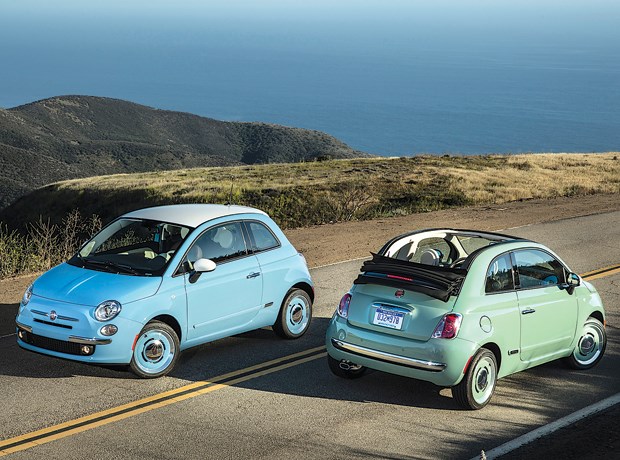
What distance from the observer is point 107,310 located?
932 cm

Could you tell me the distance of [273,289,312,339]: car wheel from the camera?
37.1 feet

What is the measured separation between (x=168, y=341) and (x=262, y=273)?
1606 mm

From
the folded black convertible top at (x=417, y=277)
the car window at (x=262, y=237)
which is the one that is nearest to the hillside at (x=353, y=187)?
the car window at (x=262, y=237)

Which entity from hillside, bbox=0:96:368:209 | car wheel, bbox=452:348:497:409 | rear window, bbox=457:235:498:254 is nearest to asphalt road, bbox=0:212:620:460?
car wheel, bbox=452:348:497:409

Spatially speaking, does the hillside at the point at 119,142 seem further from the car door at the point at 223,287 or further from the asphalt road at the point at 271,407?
the asphalt road at the point at 271,407

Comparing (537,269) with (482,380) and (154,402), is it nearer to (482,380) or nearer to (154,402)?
(482,380)

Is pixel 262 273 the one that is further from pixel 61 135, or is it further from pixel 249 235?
pixel 61 135

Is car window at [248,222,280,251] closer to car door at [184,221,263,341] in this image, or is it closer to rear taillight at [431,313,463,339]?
car door at [184,221,263,341]

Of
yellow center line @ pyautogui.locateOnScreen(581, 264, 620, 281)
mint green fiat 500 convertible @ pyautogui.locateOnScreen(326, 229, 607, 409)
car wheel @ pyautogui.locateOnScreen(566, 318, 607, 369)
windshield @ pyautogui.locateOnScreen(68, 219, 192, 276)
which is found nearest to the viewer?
mint green fiat 500 convertible @ pyautogui.locateOnScreen(326, 229, 607, 409)

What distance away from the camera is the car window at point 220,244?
1037cm

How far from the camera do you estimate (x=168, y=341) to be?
9.77 m

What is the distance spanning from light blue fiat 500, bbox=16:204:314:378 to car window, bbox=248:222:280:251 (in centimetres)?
1

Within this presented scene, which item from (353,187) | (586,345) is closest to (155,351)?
(586,345)

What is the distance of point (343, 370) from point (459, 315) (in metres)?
1.67
